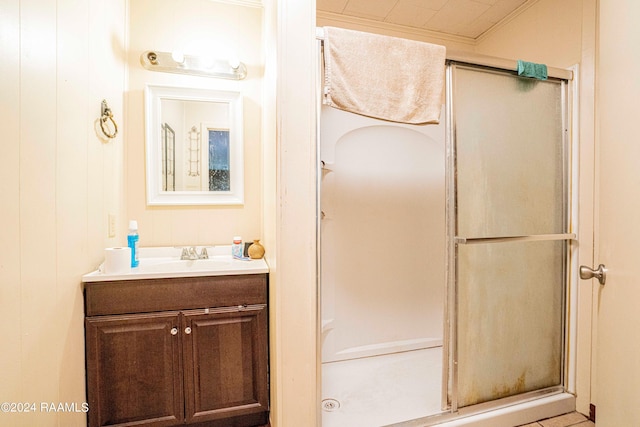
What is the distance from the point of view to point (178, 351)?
4.83ft

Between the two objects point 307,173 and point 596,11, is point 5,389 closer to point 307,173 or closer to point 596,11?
point 307,173

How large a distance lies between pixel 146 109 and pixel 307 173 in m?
1.29

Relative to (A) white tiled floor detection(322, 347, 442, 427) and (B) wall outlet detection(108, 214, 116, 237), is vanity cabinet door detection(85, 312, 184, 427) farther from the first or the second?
(A) white tiled floor detection(322, 347, 442, 427)

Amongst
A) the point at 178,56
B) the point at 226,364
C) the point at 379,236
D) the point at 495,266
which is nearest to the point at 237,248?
the point at 226,364

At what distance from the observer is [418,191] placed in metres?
2.49

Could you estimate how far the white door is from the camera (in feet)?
2.90

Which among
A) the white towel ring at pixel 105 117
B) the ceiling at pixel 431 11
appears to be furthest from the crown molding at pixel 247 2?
the white towel ring at pixel 105 117

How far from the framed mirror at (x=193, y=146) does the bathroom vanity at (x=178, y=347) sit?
0.61 meters

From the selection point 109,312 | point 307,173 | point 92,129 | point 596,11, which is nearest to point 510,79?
point 596,11

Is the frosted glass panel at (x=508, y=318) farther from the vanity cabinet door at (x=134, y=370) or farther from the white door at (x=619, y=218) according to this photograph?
the vanity cabinet door at (x=134, y=370)

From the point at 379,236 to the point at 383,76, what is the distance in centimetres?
135

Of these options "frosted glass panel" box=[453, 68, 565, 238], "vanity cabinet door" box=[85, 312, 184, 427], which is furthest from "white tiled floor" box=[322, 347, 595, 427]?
"frosted glass panel" box=[453, 68, 565, 238]

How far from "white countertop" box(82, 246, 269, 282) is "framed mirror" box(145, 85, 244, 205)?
1.09ft

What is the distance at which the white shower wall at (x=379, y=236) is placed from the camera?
2268 millimetres
